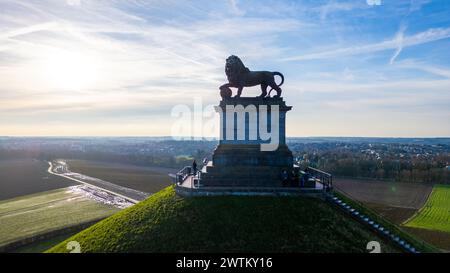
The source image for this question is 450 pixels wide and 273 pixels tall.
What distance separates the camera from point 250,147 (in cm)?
2486

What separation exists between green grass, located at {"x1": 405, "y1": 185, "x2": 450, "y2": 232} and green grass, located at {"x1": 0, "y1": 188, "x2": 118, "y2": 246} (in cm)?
3713

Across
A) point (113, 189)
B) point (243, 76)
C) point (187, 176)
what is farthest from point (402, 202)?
point (113, 189)

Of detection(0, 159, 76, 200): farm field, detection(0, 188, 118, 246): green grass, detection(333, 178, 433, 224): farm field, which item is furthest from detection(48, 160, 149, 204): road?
detection(333, 178, 433, 224): farm field

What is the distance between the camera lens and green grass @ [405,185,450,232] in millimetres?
41562

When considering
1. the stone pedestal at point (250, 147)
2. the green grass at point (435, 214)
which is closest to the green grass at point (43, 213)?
the stone pedestal at point (250, 147)

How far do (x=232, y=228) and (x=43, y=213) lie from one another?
115 feet

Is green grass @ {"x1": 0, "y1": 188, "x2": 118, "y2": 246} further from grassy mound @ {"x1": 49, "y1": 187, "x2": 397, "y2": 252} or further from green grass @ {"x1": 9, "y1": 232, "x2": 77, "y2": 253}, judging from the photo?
grassy mound @ {"x1": 49, "y1": 187, "x2": 397, "y2": 252}

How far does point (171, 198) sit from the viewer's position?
2222 cm

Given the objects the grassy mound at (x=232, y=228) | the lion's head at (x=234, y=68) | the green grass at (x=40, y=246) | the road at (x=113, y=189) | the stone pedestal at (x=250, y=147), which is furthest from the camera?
the road at (x=113, y=189)

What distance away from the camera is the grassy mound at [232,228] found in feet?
57.7

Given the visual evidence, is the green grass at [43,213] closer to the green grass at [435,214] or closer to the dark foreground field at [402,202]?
the dark foreground field at [402,202]

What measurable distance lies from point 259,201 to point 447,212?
40.6 m

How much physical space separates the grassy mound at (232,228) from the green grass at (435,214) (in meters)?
26.9
